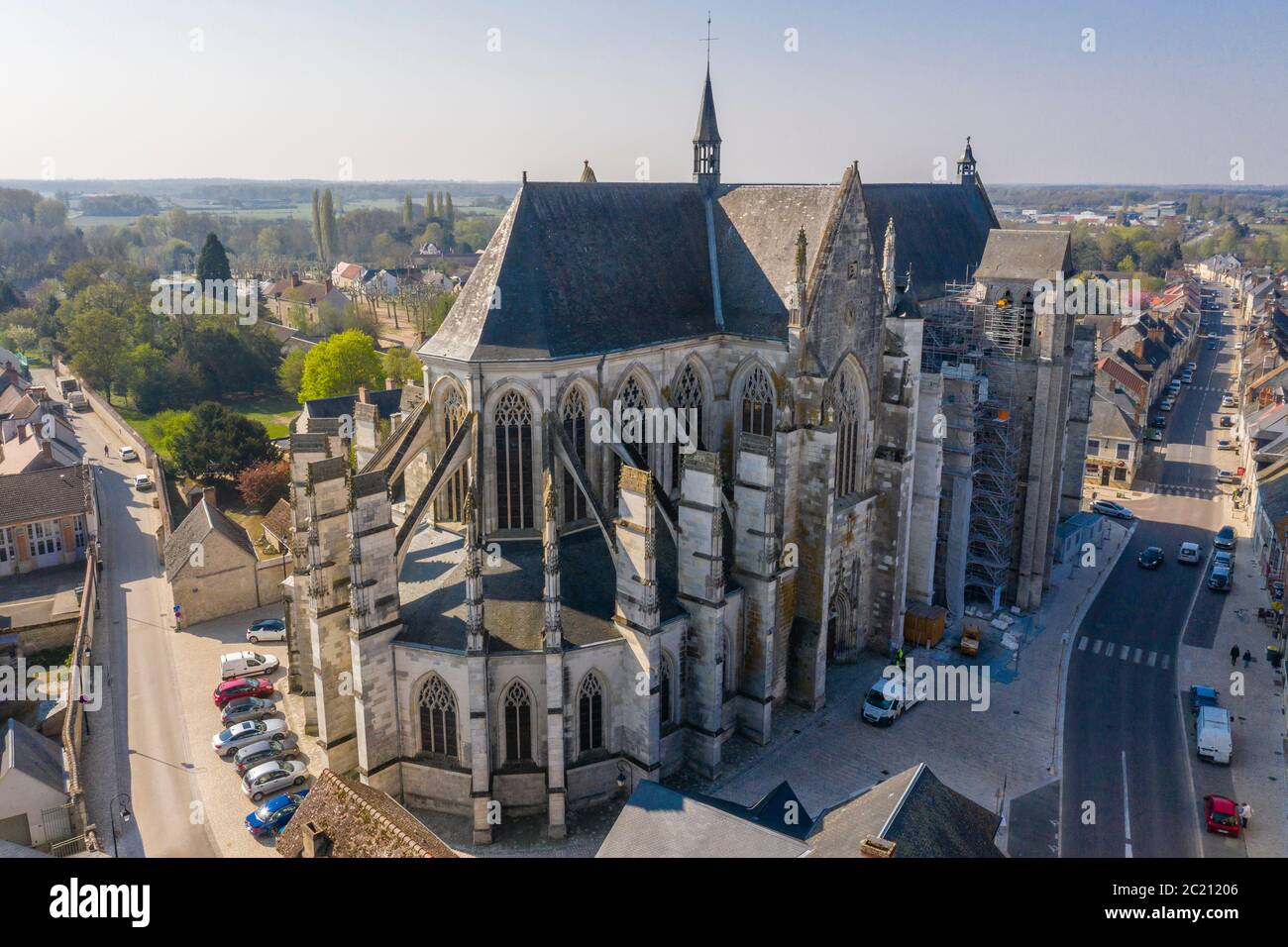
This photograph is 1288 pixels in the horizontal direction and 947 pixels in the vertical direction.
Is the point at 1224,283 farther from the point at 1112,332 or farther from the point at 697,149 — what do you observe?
the point at 697,149

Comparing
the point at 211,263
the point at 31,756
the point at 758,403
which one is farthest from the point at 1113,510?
the point at 211,263

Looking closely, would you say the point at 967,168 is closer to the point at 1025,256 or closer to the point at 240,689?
the point at 1025,256

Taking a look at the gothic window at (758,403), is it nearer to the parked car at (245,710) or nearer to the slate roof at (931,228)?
the slate roof at (931,228)

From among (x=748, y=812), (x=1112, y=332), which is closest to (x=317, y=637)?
(x=748, y=812)

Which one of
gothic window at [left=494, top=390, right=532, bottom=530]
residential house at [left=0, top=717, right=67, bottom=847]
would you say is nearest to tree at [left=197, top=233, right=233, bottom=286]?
residential house at [left=0, top=717, right=67, bottom=847]

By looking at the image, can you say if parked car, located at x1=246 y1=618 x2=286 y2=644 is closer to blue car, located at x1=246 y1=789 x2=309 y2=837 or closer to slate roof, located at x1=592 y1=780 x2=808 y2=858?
blue car, located at x1=246 y1=789 x2=309 y2=837
